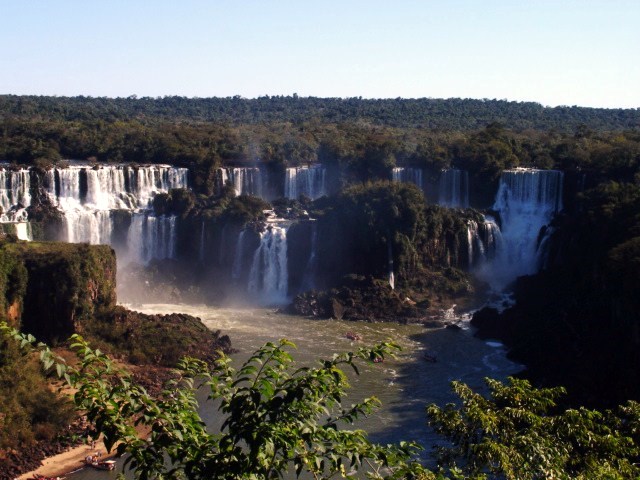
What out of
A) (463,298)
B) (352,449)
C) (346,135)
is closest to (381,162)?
(346,135)

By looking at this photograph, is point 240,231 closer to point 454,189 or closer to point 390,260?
point 390,260

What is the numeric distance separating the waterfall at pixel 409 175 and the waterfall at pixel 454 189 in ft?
5.29

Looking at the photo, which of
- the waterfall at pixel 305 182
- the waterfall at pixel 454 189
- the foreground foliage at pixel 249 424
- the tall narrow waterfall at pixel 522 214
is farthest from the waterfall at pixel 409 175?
the foreground foliage at pixel 249 424

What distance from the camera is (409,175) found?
6025cm

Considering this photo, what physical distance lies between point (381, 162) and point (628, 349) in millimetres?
31568

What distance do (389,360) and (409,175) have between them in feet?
84.0

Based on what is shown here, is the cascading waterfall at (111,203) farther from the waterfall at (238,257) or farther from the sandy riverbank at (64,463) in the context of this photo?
the sandy riverbank at (64,463)

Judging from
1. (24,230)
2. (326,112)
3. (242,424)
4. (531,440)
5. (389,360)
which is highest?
(326,112)

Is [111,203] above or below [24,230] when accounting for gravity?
above

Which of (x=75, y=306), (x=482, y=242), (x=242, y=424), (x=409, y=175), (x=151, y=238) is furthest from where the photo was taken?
(x=409, y=175)

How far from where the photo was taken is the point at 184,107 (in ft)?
488

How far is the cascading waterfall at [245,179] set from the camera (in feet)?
195

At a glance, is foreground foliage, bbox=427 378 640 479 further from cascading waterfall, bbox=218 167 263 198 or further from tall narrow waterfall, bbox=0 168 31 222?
cascading waterfall, bbox=218 167 263 198

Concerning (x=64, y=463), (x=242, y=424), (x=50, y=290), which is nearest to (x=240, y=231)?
(x=50, y=290)
